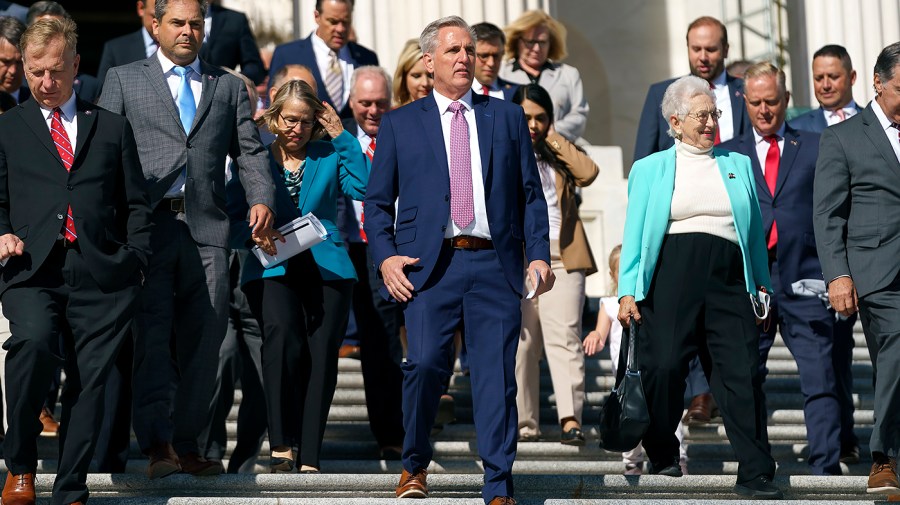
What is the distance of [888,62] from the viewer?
7.98 m

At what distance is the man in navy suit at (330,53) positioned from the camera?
10.8 metres

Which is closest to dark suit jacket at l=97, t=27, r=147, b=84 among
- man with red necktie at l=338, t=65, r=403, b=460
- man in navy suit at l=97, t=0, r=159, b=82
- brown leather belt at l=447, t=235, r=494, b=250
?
man in navy suit at l=97, t=0, r=159, b=82

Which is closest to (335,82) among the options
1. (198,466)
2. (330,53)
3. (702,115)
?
(330,53)

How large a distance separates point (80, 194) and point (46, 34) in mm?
722

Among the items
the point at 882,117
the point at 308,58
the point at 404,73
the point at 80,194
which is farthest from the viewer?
the point at 308,58

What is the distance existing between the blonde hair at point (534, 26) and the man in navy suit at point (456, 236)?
11.7ft

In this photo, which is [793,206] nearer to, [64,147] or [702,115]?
[702,115]

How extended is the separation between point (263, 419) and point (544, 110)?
2.45 metres

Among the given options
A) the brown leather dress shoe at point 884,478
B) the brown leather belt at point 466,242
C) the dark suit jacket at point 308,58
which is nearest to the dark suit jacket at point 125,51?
the dark suit jacket at point 308,58

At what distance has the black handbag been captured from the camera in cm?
770

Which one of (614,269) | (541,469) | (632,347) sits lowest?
(541,469)

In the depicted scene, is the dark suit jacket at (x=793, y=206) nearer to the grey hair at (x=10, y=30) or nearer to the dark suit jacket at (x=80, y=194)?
the dark suit jacket at (x=80, y=194)

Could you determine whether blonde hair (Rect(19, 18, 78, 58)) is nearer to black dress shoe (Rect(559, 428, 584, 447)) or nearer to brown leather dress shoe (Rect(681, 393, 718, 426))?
black dress shoe (Rect(559, 428, 584, 447))

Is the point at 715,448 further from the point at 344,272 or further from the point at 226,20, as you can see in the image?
the point at 226,20
